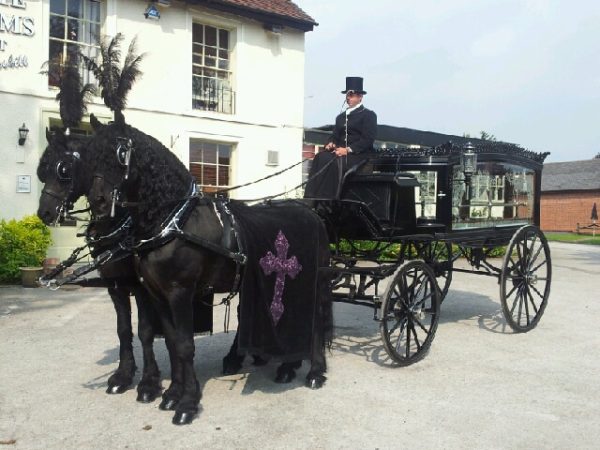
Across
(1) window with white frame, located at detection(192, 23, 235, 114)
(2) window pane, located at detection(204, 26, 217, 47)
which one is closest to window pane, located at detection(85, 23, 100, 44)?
(1) window with white frame, located at detection(192, 23, 235, 114)

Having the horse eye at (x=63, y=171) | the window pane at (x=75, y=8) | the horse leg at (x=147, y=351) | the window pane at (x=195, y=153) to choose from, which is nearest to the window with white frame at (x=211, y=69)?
the window pane at (x=195, y=153)

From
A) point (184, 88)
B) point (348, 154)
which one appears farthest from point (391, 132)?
point (348, 154)

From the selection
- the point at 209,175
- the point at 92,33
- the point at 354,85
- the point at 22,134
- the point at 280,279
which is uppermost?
the point at 92,33

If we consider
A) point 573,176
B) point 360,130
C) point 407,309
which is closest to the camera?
point 407,309

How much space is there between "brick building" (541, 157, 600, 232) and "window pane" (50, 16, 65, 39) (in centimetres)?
3805

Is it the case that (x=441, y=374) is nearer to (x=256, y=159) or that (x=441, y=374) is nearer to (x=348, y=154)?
(x=348, y=154)

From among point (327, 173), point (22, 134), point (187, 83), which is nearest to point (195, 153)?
point (187, 83)

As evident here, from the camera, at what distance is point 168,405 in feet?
15.9

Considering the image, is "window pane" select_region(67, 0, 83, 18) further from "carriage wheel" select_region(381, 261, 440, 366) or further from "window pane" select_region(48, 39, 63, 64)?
"carriage wheel" select_region(381, 261, 440, 366)

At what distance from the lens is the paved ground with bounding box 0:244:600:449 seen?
4.32 meters

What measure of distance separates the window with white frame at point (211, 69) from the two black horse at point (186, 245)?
33.5 ft

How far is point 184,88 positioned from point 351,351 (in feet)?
31.2

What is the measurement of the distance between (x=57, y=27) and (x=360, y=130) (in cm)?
946

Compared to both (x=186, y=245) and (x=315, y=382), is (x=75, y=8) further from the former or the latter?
(x=315, y=382)
